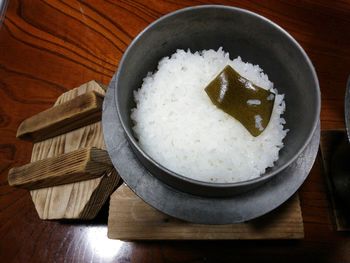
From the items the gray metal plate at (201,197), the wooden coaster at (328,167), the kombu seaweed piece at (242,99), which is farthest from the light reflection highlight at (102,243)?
the wooden coaster at (328,167)

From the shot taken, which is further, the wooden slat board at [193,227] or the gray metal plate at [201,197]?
the wooden slat board at [193,227]

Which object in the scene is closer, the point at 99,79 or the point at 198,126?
the point at 198,126

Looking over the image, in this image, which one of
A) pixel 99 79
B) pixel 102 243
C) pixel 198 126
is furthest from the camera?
pixel 99 79

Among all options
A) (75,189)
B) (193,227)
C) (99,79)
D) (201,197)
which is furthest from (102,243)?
(99,79)

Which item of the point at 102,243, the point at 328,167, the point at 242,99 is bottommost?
the point at 102,243

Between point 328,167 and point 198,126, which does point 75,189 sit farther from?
point 328,167

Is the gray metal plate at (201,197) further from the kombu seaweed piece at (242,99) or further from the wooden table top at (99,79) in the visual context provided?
the wooden table top at (99,79)

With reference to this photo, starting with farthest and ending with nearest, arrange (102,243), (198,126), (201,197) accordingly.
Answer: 1. (102,243)
2. (198,126)
3. (201,197)

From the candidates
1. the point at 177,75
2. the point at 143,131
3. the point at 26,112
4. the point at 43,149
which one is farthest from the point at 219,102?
the point at 26,112
